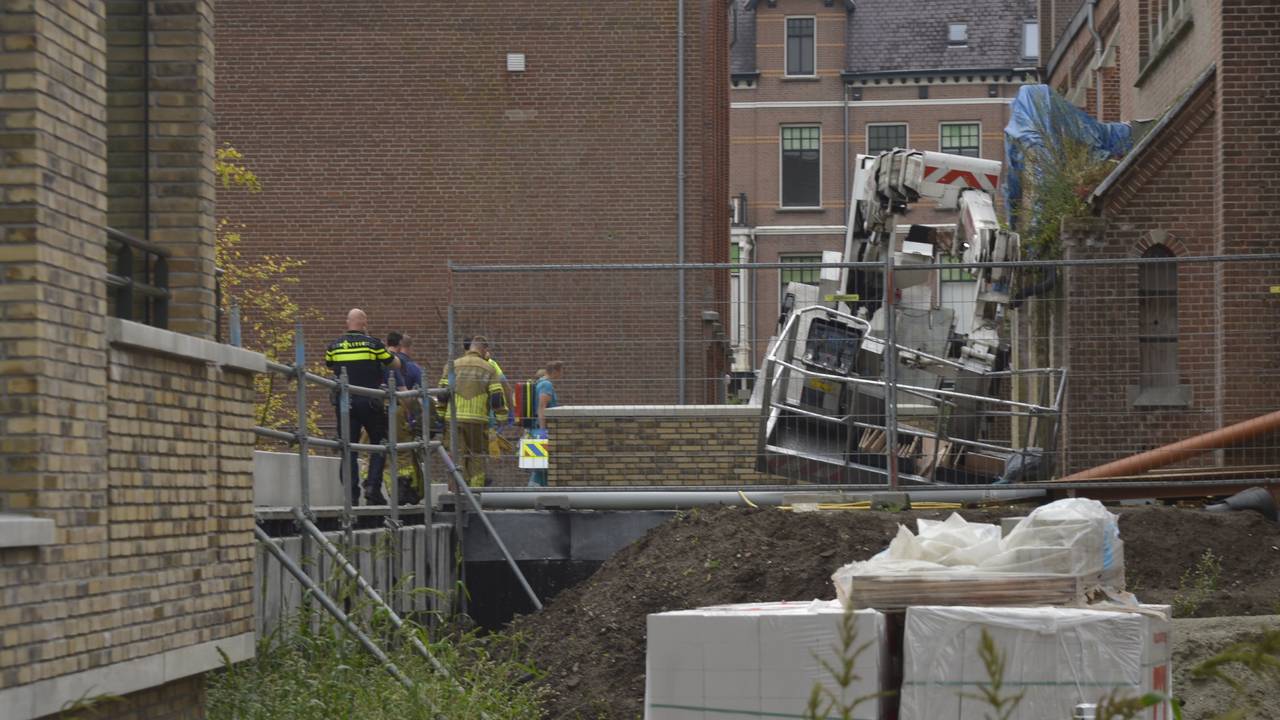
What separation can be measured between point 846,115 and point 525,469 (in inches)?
1773

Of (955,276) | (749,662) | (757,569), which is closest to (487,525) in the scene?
(757,569)

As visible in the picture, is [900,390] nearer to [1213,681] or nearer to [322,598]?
[1213,681]

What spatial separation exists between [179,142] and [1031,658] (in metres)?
4.25

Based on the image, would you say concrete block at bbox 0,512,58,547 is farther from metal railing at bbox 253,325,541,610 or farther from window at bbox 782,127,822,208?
window at bbox 782,127,822,208

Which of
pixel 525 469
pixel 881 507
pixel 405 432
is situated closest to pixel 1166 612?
pixel 881 507

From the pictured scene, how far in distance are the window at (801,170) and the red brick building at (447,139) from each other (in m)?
30.7

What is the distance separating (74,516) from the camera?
6254 millimetres

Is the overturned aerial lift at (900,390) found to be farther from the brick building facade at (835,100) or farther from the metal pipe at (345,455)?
the brick building facade at (835,100)

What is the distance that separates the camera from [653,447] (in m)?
14.9

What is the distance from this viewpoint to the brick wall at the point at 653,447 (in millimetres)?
14867

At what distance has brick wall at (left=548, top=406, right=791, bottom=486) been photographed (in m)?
14.9

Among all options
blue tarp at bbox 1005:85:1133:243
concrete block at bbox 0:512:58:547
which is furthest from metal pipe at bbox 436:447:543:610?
blue tarp at bbox 1005:85:1133:243

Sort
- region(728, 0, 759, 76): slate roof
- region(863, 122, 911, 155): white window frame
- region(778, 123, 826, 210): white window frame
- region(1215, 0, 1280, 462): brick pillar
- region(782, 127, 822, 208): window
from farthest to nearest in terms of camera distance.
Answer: region(728, 0, 759, 76): slate roof
region(863, 122, 911, 155): white window frame
region(782, 127, 822, 208): window
region(778, 123, 826, 210): white window frame
region(1215, 0, 1280, 462): brick pillar

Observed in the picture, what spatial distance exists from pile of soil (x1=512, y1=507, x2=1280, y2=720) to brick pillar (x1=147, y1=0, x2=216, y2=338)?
14.3 feet
